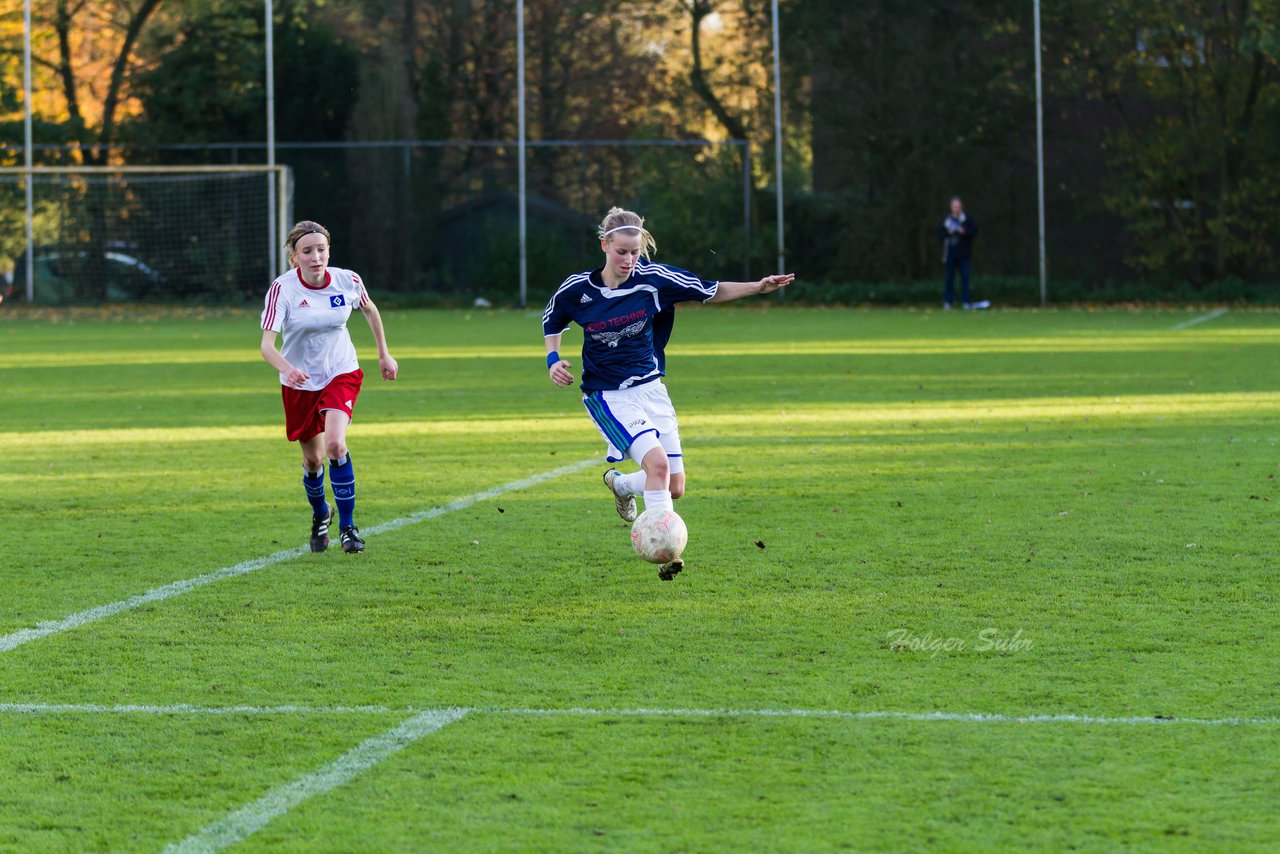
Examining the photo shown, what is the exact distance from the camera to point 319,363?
872cm

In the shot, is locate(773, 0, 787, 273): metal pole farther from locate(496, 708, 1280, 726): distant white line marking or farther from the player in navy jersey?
locate(496, 708, 1280, 726): distant white line marking

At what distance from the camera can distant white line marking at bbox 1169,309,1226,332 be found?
26000mm

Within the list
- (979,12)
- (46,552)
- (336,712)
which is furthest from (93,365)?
(979,12)

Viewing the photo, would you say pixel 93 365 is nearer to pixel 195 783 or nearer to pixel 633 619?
pixel 633 619

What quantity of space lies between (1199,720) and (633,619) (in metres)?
2.31

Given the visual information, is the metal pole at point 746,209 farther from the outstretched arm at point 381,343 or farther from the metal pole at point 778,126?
the outstretched arm at point 381,343

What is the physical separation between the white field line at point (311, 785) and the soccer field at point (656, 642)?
0.02m

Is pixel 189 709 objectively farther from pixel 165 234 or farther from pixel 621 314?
pixel 165 234

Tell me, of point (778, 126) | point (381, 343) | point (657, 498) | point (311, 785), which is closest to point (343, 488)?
point (381, 343)

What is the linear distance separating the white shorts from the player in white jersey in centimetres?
109

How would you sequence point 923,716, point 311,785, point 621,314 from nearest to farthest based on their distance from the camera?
point 311,785
point 923,716
point 621,314

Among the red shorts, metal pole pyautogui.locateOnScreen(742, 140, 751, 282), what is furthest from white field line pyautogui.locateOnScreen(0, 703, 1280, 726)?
metal pole pyautogui.locateOnScreen(742, 140, 751, 282)

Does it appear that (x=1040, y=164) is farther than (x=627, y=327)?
Yes

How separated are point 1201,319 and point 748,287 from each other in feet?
70.4
